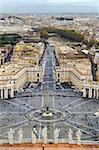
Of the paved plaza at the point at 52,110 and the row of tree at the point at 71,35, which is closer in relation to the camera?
the paved plaza at the point at 52,110

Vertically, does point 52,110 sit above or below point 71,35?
above

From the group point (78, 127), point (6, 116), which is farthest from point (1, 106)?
point (78, 127)

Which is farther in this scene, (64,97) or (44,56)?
(44,56)

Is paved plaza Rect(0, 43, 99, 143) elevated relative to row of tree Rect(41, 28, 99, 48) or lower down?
elevated

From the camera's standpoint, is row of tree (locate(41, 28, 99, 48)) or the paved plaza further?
row of tree (locate(41, 28, 99, 48))

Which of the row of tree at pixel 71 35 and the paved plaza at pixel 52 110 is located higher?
the paved plaza at pixel 52 110

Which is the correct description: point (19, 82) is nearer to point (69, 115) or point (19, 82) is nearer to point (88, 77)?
point (88, 77)

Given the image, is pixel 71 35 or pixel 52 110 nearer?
pixel 52 110

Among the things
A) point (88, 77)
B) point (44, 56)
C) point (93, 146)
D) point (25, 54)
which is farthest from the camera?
point (44, 56)
